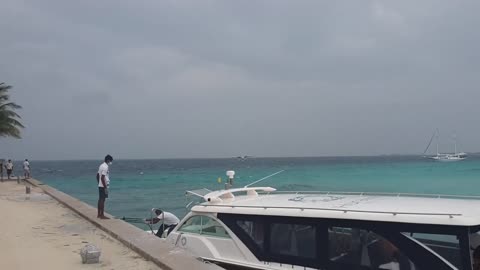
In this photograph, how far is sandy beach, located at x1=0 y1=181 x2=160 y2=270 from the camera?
7.46m

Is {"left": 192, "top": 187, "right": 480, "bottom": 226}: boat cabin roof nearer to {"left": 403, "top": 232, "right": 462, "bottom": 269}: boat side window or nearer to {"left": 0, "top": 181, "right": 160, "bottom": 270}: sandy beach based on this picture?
{"left": 403, "top": 232, "right": 462, "bottom": 269}: boat side window

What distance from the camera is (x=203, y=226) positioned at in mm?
8742

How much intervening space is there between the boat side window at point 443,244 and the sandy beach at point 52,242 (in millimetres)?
4142

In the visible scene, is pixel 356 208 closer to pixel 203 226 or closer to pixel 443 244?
pixel 443 244

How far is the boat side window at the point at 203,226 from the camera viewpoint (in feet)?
27.4

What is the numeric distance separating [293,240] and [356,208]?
1206 mm

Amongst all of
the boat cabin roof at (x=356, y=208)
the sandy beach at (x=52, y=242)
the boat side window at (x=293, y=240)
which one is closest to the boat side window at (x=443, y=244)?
the boat cabin roof at (x=356, y=208)

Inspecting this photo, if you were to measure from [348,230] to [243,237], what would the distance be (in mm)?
2057

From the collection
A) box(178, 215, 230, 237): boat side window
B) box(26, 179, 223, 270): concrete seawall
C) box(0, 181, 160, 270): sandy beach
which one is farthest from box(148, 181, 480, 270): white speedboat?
box(0, 181, 160, 270): sandy beach

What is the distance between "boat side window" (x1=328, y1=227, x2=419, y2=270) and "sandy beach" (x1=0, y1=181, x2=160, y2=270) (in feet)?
9.63

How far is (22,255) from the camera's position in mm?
8188

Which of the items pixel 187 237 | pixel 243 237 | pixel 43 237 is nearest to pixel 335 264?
pixel 243 237

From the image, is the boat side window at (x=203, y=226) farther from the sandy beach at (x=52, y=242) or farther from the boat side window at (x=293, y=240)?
the sandy beach at (x=52, y=242)

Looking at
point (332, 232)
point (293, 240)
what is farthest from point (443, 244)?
point (293, 240)
